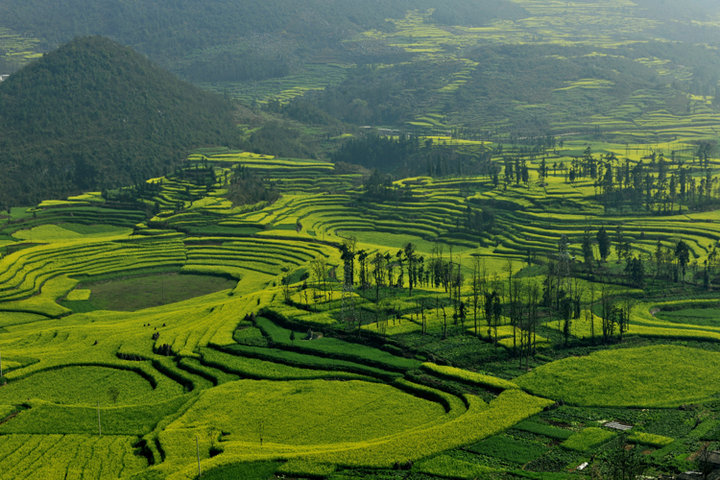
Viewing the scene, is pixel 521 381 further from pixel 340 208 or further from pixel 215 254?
pixel 340 208

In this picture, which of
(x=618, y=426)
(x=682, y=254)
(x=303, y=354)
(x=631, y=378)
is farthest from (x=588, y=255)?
(x=618, y=426)

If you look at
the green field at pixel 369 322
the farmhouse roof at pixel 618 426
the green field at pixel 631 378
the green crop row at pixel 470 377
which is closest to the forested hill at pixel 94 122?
the green field at pixel 369 322

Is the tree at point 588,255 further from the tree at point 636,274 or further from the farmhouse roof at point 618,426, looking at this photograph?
the farmhouse roof at point 618,426

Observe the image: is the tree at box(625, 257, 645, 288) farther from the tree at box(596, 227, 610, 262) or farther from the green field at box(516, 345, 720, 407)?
the green field at box(516, 345, 720, 407)

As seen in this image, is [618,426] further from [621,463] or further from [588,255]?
[588,255]

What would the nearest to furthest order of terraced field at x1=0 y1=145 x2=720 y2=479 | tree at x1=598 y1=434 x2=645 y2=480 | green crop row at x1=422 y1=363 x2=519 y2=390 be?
tree at x1=598 y1=434 x2=645 y2=480 < terraced field at x1=0 y1=145 x2=720 y2=479 < green crop row at x1=422 y1=363 x2=519 y2=390

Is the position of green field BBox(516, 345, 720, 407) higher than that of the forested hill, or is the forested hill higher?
the forested hill

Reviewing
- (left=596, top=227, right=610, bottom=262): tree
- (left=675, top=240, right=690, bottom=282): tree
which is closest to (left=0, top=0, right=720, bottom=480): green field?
(left=596, top=227, right=610, bottom=262): tree

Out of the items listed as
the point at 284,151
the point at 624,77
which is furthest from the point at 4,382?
the point at 624,77
